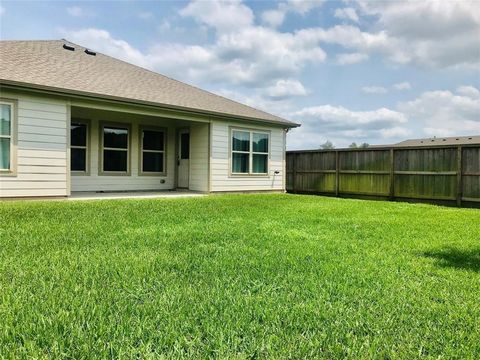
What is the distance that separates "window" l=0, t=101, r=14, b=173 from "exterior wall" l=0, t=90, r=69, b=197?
5.3 inches

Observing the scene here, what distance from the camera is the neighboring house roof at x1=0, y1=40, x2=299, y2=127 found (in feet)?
29.0

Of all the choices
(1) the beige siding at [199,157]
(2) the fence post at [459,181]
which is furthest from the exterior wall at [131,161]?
(2) the fence post at [459,181]

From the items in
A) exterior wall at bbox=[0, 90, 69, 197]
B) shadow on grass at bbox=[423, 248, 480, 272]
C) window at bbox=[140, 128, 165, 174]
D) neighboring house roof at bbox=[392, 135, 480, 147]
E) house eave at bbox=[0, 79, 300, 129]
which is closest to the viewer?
shadow on grass at bbox=[423, 248, 480, 272]

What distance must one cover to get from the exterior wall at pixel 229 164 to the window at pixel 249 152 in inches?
7.7

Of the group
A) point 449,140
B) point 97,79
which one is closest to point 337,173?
point 97,79

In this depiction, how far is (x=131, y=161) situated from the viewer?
1215 centimetres

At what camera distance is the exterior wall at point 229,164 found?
12.0m

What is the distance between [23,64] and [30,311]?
30.0 ft

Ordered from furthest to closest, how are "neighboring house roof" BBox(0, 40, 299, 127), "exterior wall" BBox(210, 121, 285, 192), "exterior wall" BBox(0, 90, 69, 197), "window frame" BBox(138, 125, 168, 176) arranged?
1. "window frame" BBox(138, 125, 168, 176)
2. "exterior wall" BBox(210, 121, 285, 192)
3. "neighboring house roof" BBox(0, 40, 299, 127)
4. "exterior wall" BBox(0, 90, 69, 197)

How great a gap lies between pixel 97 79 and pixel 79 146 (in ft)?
7.06

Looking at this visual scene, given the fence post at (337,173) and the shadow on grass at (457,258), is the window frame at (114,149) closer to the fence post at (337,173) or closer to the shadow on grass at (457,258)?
the fence post at (337,173)

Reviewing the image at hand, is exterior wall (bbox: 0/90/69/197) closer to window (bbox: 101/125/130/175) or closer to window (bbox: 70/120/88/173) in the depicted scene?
window (bbox: 70/120/88/173)

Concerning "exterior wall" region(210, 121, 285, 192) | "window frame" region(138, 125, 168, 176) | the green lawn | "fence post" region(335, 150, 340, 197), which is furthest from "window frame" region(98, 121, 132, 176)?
"fence post" region(335, 150, 340, 197)

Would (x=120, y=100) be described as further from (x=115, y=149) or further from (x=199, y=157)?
(x=199, y=157)
